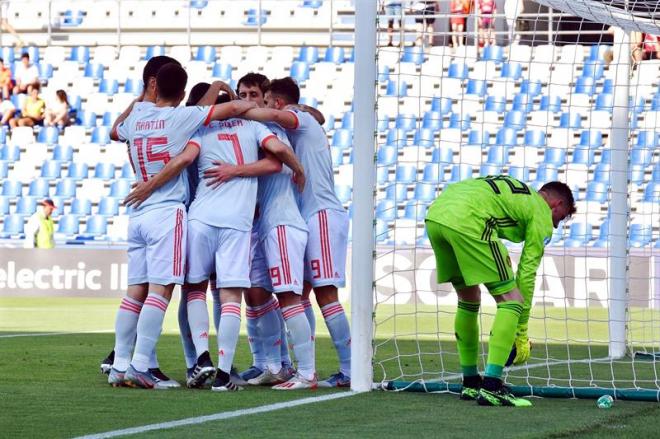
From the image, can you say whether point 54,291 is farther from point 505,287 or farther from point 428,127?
point 505,287

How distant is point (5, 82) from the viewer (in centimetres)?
2738

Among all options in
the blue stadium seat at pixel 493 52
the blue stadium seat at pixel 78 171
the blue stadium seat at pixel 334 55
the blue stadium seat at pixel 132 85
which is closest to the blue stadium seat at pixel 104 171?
the blue stadium seat at pixel 78 171

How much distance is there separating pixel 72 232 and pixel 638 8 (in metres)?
16.6

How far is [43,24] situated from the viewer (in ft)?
106

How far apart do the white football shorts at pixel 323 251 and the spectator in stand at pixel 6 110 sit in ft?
67.0

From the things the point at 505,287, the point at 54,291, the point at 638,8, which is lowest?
the point at 54,291

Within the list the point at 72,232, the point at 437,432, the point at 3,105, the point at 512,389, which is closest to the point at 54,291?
the point at 72,232

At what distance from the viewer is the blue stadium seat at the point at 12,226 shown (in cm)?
2412

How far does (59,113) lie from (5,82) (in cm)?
191

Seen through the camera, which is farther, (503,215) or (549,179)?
(549,179)

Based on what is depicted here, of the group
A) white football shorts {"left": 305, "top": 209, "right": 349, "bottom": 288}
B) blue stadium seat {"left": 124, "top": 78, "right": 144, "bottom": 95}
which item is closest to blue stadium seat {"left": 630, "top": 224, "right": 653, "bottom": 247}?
blue stadium seat {"left": 124, "top": 78, "right": 144, "bottom": 95}

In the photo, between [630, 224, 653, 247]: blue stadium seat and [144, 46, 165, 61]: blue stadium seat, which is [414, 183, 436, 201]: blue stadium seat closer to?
[630, 224, 653, 247]: blue stadium seat

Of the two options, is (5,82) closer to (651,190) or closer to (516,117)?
(516,117)

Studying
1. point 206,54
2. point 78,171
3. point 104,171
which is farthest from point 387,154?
point 78,171
